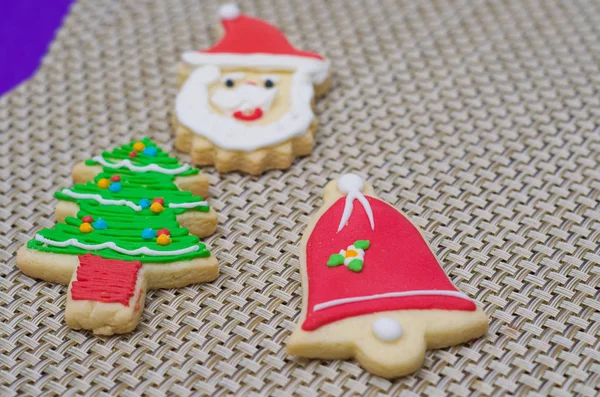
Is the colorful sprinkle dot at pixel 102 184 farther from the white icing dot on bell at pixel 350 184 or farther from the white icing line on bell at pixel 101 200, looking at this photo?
the white icing dot on bell at pixel 350 184

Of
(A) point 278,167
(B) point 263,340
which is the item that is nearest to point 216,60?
A: (A) point 278,167

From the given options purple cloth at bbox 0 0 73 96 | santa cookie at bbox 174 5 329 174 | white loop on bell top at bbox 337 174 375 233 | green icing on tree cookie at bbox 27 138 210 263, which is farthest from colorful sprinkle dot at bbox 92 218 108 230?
purple cloth at bbox 0 0 73 96

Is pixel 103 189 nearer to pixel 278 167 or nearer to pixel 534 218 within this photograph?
pixel 278 167

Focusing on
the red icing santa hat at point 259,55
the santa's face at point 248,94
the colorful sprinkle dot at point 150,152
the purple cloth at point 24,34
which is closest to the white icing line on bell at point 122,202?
the colorful sprinkle dot at point 150,152

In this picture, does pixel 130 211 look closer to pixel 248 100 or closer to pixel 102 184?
pixel 102 184

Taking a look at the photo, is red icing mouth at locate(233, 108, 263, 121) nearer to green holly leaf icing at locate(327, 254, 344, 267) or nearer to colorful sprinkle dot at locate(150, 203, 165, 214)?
colorful sprinkle dot at locate(150, 203, 165, 214)

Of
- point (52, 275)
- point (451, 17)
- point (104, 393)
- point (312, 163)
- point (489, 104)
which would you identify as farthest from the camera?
point (451, 17)

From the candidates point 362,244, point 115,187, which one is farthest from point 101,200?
point 362,244
